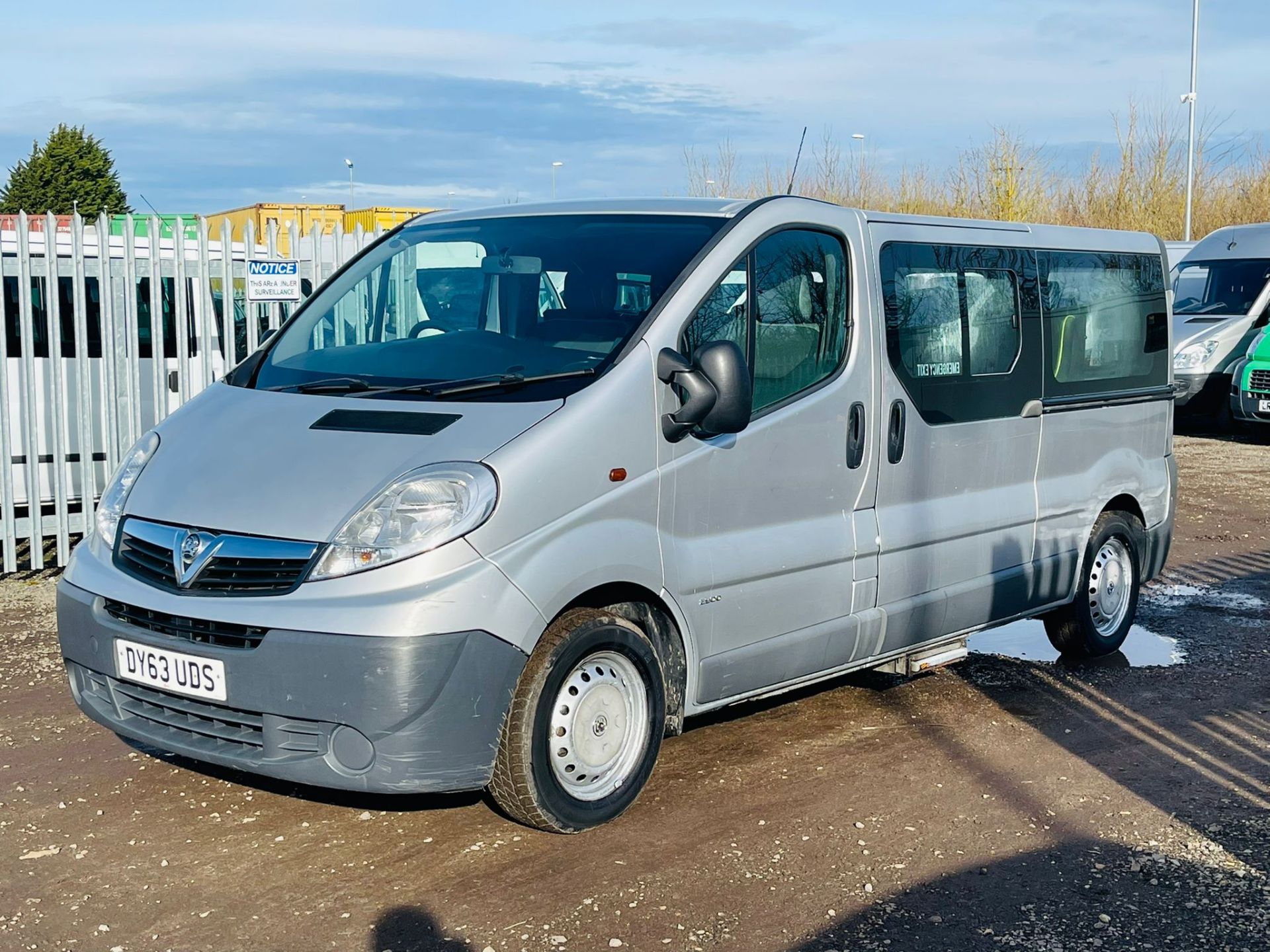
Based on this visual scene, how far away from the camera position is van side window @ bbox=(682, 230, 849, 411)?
16.2ft

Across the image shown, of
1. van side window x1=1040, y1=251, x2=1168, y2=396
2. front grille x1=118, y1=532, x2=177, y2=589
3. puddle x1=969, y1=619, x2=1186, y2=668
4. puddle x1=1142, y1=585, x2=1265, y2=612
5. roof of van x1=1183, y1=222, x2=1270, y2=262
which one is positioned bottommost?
puddle x1=969, y1=619, x2=1186, y2=668

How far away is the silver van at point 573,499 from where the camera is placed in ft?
13.5

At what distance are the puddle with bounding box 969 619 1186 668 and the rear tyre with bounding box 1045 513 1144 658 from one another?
0.09 metres

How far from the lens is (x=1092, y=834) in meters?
4.55

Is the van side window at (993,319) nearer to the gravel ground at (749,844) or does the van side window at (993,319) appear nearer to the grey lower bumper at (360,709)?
the gravel ground at (749,844)

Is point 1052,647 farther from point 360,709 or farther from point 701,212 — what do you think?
point 360,709

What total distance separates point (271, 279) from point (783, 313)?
489 cm

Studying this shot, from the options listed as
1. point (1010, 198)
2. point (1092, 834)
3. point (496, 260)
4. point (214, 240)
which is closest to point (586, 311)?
point (496, 260)

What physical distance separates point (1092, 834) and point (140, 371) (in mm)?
6848

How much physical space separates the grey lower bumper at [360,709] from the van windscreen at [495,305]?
35.8 inches

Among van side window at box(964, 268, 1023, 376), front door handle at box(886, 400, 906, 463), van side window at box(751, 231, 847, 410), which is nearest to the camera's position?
van side window at box(751, 231, 847, 410)

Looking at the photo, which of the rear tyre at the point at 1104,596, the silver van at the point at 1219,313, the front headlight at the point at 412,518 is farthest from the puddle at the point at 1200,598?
the silver van at the point at 1219,313

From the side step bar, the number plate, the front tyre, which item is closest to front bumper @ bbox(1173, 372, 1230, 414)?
the side step bar

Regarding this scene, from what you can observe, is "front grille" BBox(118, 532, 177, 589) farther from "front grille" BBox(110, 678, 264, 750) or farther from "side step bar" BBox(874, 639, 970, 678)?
"side step bar" BBox(874, 639, 970, 678)
